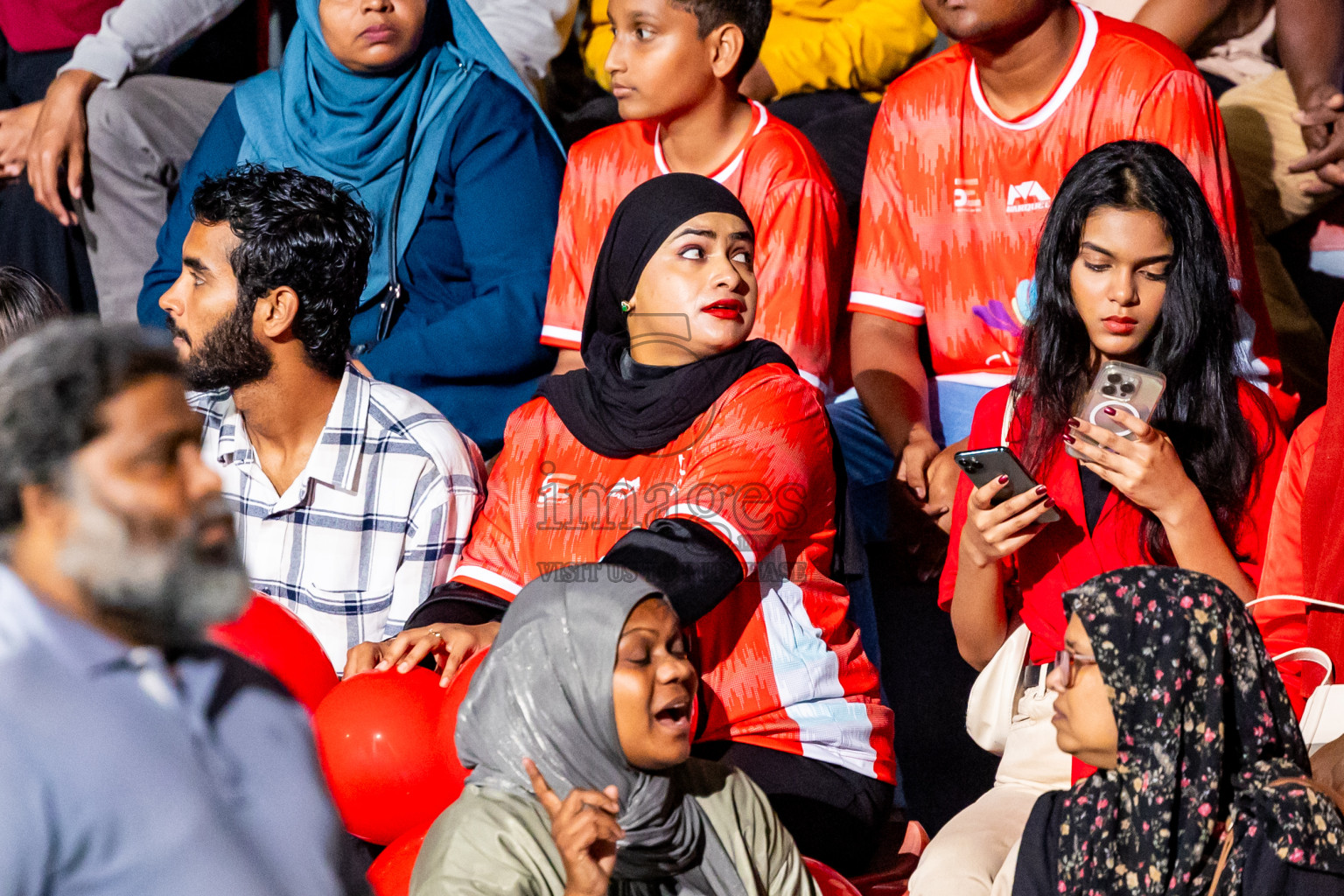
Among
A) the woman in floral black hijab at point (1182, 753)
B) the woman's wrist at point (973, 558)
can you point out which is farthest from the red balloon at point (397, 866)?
the woman's wrist at point (973, 558)

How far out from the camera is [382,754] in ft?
6.99

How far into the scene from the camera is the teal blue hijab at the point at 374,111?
3.43 metres

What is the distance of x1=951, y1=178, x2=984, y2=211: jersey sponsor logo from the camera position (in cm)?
315

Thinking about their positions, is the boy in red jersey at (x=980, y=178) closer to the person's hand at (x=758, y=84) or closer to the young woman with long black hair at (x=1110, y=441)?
the young woman with long black hair at (x=1110, y=441)

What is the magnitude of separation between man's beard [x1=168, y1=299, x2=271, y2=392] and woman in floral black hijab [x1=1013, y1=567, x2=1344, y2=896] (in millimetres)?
1605

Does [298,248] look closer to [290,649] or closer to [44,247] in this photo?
[290,649]

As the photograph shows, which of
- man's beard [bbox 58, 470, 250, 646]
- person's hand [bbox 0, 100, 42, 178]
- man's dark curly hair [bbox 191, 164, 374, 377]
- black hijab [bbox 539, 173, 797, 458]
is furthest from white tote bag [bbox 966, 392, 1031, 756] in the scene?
person's hand [bbox 0, 100, 42, 178]

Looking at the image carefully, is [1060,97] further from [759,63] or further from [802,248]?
[759,63]

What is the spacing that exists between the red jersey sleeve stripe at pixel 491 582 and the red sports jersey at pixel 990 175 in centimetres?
116

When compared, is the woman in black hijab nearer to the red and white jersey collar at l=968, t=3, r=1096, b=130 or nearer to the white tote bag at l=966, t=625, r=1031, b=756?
the white tote bag at l=966, t=625, r=1031, b=756

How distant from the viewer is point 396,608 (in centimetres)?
265

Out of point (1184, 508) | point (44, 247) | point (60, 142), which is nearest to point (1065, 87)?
point (1184, 508)

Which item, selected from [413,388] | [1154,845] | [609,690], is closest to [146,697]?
[609,690]

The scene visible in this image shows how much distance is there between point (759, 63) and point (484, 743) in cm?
257
